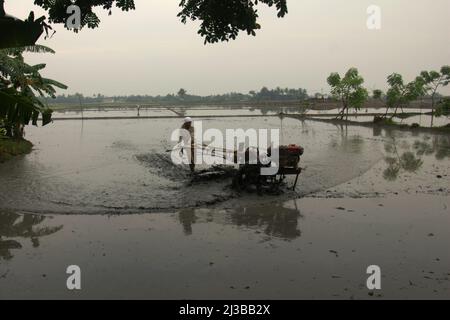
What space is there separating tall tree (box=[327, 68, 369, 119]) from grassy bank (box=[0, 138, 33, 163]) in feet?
90.7

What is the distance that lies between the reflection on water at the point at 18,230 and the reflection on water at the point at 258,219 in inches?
90.2

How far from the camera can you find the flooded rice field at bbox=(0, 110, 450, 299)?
189 inches

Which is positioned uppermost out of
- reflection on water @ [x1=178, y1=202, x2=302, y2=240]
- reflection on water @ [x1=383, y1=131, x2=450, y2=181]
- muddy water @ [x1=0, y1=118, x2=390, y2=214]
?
reflection on water @ [x1=383, y1=131, x2=450, y2=181]

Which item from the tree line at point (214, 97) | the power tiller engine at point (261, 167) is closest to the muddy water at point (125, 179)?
the power tiller engine at point (261, 167)

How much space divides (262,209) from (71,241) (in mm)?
3642

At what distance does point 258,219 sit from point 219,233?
3.55 feet

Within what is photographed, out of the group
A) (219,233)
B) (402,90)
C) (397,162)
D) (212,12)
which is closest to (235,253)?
(219,233)

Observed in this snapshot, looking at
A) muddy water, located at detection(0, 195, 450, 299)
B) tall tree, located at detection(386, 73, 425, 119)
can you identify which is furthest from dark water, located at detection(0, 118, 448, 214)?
tall tree, located at detection(386, 73, 425, 119)

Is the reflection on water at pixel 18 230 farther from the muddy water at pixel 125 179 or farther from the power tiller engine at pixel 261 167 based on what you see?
the power tiller engine at pixel 261 167

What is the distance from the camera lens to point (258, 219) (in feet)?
24.8

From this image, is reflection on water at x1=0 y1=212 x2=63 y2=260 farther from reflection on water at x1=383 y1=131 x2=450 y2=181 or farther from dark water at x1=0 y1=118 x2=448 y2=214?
reflection on water at x1=383 y1=131 x2=450 y2=181
